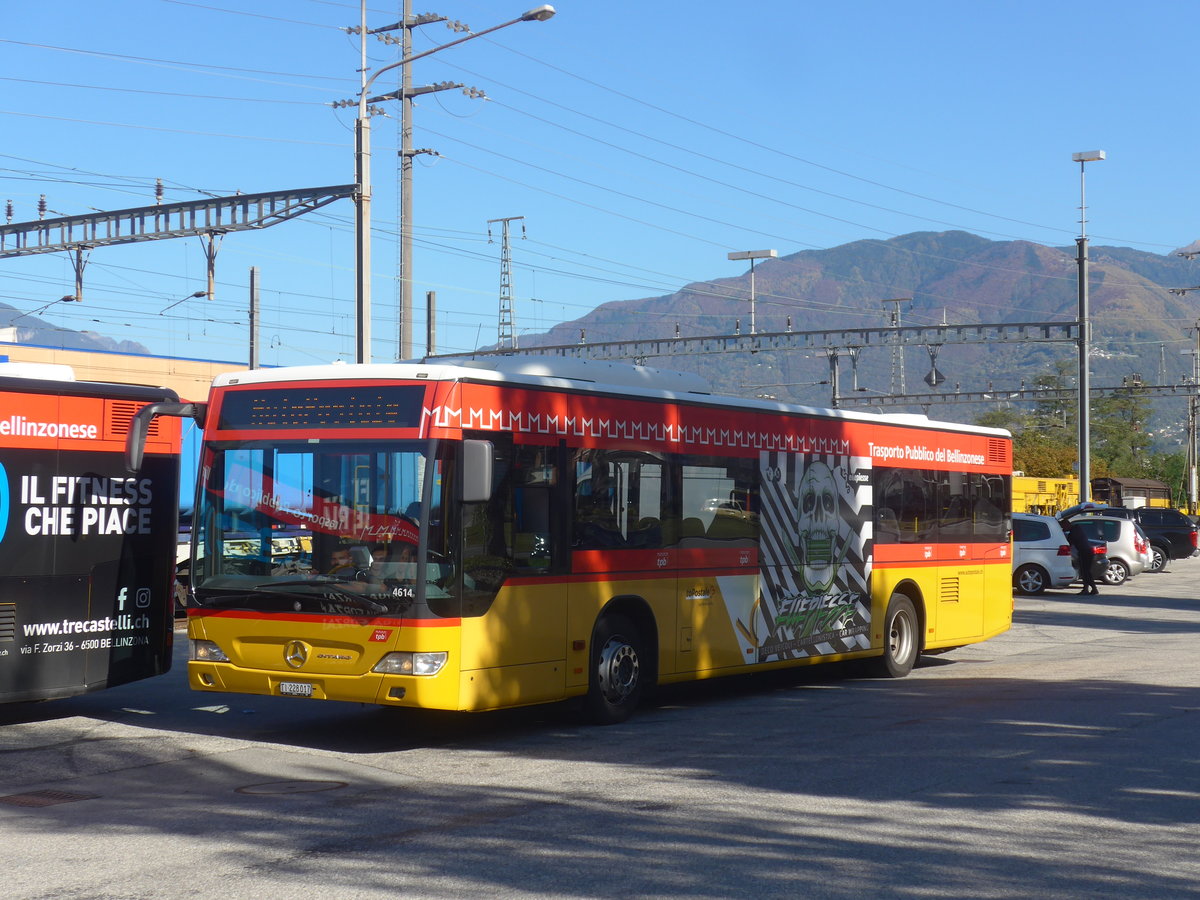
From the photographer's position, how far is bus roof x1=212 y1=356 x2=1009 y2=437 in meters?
10.9

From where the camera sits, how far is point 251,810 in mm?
8688

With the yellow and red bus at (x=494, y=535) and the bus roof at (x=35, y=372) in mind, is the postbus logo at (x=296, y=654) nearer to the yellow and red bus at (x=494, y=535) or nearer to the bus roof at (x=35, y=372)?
the yellow and red bus at (x=494, y=535)

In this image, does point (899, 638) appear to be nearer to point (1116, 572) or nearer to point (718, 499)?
point (718, 499)

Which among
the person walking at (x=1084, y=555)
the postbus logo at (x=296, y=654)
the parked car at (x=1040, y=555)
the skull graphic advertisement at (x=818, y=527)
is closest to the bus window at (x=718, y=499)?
the skull graphic advertisement at (x=818, y=527)

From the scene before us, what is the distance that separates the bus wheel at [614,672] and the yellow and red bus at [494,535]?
0.02m

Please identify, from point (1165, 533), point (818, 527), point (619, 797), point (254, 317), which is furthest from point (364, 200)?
point (1165, 533)

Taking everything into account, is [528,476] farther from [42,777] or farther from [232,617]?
[42,777]

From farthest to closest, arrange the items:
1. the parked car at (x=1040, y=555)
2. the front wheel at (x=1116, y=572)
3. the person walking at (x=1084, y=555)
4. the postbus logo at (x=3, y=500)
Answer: the front wheel at (x=1116, y=572), the person walking at (x=1084, y=555), the parked car at (x=1040, y=555), the postbus logo at (x=3, y=500)

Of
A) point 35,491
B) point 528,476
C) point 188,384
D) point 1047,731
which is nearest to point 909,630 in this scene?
point 1047,731

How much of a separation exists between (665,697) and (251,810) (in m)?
6.76

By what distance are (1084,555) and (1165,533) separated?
47.2ft

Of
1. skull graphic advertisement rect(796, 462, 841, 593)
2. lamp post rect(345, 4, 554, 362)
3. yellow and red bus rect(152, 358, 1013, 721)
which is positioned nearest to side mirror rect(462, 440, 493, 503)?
yellow and red bus rect(152, 358, 1013, 721)

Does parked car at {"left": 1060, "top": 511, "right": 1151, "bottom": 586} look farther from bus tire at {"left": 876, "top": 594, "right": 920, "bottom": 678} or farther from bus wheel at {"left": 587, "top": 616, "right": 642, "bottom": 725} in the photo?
bus wheel at {"left": 587, "top": 616, "right": 642, "bottom": 725}

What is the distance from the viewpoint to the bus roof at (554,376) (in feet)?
35.8
